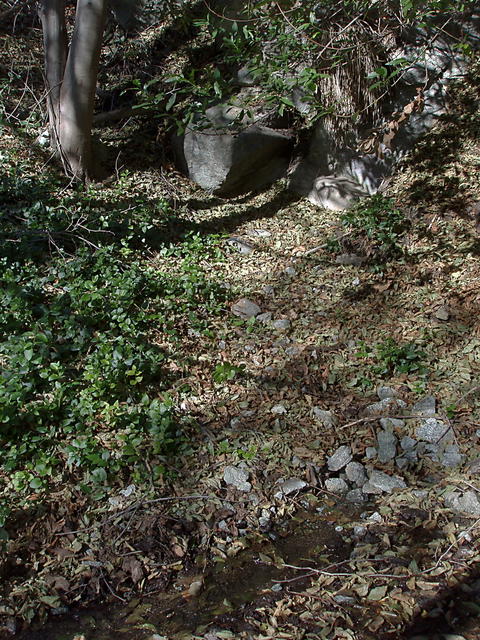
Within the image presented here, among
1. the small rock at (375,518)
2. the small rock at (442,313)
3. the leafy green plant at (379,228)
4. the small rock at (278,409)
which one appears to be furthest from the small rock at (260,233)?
the small rock at (375,518)

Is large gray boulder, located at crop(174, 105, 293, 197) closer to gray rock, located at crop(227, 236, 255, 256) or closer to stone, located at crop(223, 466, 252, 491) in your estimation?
gray rock, located at crop(227, 236, 255, 256)

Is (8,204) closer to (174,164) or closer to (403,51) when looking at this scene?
(174,164)

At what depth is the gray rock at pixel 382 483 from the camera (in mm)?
3408

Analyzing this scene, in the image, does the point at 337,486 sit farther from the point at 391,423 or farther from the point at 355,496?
the point at 391,423

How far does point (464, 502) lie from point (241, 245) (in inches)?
127

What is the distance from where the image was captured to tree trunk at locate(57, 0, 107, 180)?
5.68 metres

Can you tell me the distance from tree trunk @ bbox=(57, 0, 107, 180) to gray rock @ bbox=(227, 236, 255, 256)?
5.64ft

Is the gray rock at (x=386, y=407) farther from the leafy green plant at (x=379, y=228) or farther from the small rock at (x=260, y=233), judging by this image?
the small rock at (x=260, y=233)

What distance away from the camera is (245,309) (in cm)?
488

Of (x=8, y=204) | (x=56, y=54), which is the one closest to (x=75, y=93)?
(x=56, y=54)

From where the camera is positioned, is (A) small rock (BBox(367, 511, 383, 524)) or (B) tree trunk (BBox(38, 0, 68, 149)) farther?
(B) tree trunk (BBox(38, 0, 68, 149))

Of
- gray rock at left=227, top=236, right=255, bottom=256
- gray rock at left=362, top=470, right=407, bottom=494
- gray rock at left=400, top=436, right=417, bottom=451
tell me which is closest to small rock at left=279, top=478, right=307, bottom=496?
gray rock at left=362, top=470, right=407, bottom=494

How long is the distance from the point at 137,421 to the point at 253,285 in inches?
77.3

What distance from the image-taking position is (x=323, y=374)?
421 cm
